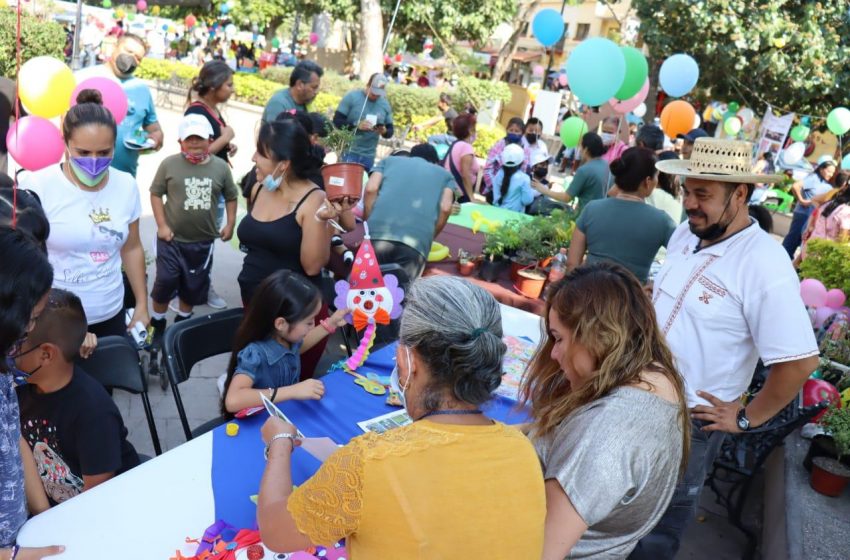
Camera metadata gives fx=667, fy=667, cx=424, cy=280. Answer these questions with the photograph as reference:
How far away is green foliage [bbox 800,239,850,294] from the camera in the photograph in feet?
16.3

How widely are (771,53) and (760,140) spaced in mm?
1710

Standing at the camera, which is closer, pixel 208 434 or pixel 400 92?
pixel 208 434

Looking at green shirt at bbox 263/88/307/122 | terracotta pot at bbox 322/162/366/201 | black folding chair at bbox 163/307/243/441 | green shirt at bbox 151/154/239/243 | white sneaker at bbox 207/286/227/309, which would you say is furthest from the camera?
green shirt at bbox 263/88/307/122

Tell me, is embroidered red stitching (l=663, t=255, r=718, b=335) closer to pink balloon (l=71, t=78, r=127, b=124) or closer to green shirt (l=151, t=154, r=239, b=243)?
green shirt (l=151, t=154, r=239, b=243)

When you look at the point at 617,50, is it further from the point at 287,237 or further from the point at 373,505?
the point at 373,505

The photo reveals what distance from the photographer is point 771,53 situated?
11492 millimetres

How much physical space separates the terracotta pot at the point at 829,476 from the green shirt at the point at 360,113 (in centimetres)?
431

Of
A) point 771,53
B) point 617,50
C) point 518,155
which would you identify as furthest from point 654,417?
point 771,53

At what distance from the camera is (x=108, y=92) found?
390cm

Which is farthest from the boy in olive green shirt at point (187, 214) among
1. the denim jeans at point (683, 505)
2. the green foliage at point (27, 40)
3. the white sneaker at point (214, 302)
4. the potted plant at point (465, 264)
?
the green foliage at point (27, 40)

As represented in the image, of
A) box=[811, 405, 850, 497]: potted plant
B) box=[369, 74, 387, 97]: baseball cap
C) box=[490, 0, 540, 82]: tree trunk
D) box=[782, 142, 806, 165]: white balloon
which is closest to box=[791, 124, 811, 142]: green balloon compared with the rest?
box=[782, 142, 806, 165]: white balloon

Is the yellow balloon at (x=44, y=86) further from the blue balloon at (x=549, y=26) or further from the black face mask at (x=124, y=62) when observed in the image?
the blue balloon at (x=549, y=26)

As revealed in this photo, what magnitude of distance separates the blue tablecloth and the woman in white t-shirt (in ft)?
3.01

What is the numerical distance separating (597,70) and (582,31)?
1207 inches
